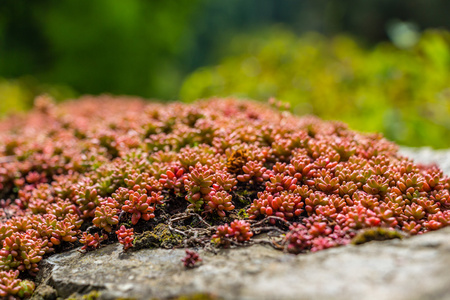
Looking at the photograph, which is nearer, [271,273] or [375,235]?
[271,273]

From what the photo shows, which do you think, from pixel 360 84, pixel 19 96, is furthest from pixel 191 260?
pixel 19 96

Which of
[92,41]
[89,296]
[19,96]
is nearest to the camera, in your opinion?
[89,296]

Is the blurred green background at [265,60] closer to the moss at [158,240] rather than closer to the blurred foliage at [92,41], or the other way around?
the blurred foliage at [92,41]

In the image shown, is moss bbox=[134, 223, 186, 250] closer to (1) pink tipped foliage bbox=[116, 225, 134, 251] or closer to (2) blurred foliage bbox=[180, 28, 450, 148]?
(1) pink tipped foliage bbox=[116, 225, 134, 251]

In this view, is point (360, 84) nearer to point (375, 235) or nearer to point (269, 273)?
point (375, 235)

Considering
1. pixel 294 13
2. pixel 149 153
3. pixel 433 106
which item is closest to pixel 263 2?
pixel 294 13

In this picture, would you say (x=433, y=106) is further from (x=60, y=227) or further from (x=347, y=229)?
(x=60, y=227)
